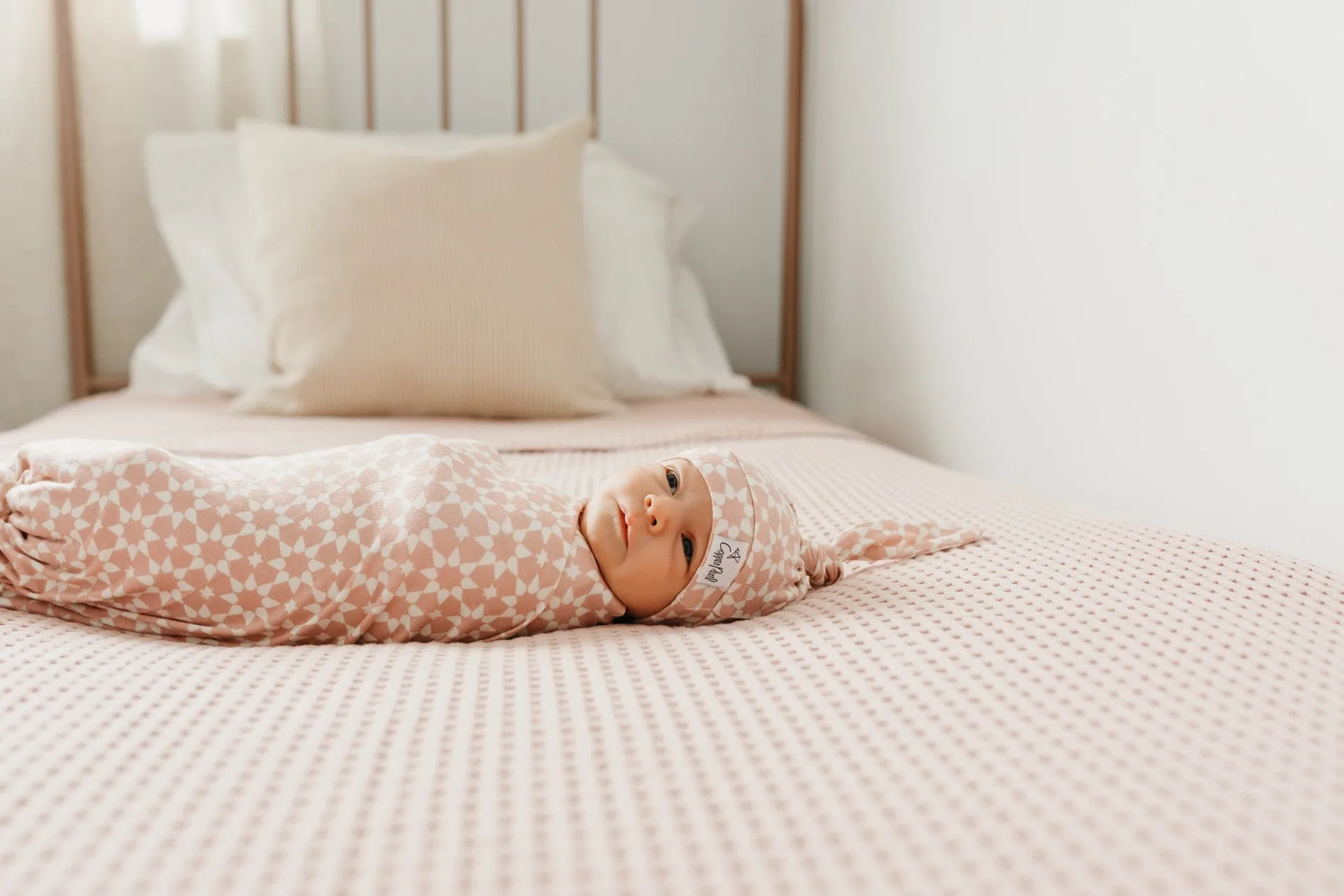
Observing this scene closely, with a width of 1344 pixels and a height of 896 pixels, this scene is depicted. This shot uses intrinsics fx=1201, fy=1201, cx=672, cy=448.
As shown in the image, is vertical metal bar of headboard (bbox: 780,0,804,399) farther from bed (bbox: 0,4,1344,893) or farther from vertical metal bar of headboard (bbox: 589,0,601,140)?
bed (bbox: 0,4,1344,893)

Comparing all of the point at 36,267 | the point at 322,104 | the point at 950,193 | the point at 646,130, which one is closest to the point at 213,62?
the point at 322,104

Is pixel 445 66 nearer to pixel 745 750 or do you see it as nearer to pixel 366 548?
pixel 366 548

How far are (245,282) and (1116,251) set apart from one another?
135cm

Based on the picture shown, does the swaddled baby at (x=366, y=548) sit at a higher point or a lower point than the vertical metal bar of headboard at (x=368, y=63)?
lower

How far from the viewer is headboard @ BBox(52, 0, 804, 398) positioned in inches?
83.3

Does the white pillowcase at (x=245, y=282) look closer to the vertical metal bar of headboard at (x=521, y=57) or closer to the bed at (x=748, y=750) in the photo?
the vertical metal bar of headboard at (x=521, y=57)

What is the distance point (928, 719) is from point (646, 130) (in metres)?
1.93

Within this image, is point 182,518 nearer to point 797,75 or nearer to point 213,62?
point 213,62

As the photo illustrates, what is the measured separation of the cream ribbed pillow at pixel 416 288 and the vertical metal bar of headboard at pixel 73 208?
49cm

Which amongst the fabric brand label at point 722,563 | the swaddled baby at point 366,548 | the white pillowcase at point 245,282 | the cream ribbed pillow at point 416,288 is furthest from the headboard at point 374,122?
the fabric brand label at point 722,563

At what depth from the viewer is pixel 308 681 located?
0.66 m

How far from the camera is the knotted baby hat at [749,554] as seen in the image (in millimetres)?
870

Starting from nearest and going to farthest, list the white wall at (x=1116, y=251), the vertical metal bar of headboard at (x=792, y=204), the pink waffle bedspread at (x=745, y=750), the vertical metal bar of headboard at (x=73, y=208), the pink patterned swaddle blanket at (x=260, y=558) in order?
the pink waffle bedspread at (x=745, y=750), the pink patterned swaddle blanket at (x=260, y=558), the white wall at (x=1116, y=251), the vertical metal bar of headboard at (x=73, y=208), the vertical metal bar of headboard at (x=792, y=204)

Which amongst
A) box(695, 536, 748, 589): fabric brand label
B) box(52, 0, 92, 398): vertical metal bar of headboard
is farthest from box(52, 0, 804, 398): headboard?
box(695, 536, 748, 589): fabric brand label
